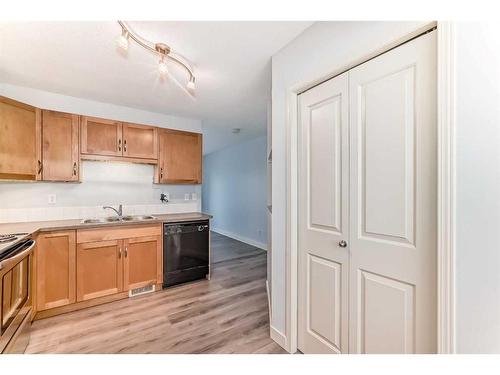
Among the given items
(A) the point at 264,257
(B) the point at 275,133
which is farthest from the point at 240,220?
(B) the point at 275,133

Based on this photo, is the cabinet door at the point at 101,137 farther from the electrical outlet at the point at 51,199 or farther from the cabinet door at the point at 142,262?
the cabinet door at the point at 142,262

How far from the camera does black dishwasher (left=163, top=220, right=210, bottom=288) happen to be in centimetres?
276

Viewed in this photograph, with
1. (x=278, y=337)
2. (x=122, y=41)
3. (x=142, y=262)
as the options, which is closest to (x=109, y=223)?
(x=142, y=262)

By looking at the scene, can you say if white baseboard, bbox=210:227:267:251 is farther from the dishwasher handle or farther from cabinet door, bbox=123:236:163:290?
cabinet door, bbox=123:236:163:290

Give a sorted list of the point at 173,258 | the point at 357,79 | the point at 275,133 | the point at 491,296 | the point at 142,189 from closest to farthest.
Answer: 1. the point at 491,296
2. the point at 357,79
3. the point at 275,133
4. the point at 173,258
5. the point at 142,189

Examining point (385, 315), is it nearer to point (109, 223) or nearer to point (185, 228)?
point (185, 228)

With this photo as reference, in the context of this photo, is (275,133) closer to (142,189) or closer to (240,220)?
(142,189)

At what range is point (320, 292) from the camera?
1.50 meters

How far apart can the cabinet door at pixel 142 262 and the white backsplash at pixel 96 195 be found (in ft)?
2.21

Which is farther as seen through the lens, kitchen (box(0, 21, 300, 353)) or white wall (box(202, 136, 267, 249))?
white wall (box(202, 136, 267, 249))

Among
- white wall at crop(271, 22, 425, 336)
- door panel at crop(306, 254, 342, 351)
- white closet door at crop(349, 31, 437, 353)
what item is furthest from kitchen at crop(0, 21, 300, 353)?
white closet door at crop(349, 31, 437, 353)

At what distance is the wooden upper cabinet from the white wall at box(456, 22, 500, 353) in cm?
318

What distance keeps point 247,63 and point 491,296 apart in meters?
2.09

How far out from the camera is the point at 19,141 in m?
2.11
